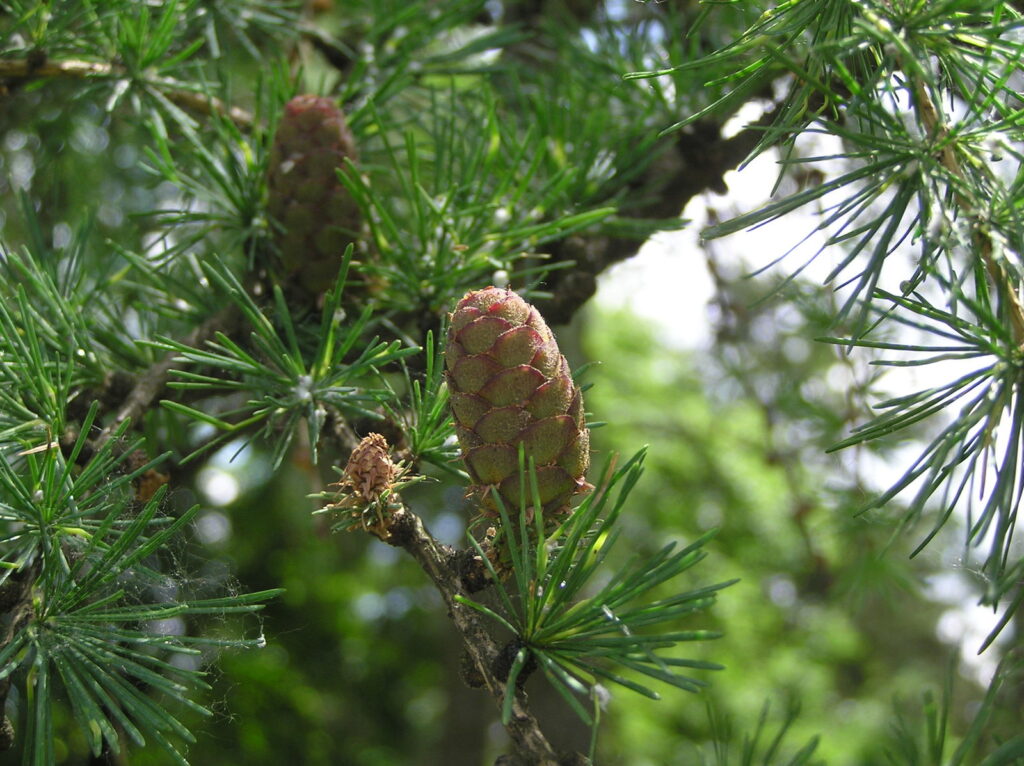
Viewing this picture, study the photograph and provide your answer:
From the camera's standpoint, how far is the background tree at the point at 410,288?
41 centimetres

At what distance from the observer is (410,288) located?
2.17ft

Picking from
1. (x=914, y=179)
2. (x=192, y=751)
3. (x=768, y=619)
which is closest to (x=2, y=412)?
(x=914, y=179)

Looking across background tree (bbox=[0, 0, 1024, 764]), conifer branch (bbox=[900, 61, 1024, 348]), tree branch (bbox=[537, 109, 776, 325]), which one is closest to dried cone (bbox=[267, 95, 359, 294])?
background tree (bbox=[0, 0, 1024, 764])

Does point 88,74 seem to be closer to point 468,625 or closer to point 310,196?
point 310,196

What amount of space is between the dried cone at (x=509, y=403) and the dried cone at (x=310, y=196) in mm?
232

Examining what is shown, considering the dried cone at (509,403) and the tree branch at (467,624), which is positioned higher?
the dried cone at (509,403)

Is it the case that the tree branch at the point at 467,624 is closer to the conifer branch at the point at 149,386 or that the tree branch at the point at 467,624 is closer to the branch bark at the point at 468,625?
the branch bark at the point at 468,625

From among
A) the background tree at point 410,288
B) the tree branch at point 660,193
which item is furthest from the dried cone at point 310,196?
the tree branch at point 660,193

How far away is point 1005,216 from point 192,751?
54.0 inches

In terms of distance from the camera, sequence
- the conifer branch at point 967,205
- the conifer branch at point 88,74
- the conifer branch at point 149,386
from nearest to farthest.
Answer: the conifer branch at point 967,205
the conifer branch at point 149,386
the conifer branch at point 88,74

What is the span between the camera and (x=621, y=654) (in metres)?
0.41

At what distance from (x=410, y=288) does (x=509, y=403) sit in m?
0.24

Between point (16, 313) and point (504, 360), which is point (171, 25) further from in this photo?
point (504, 360)

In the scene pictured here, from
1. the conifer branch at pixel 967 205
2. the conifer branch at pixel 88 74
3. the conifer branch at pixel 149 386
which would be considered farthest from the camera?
the conifer branch at pixel 88 74
